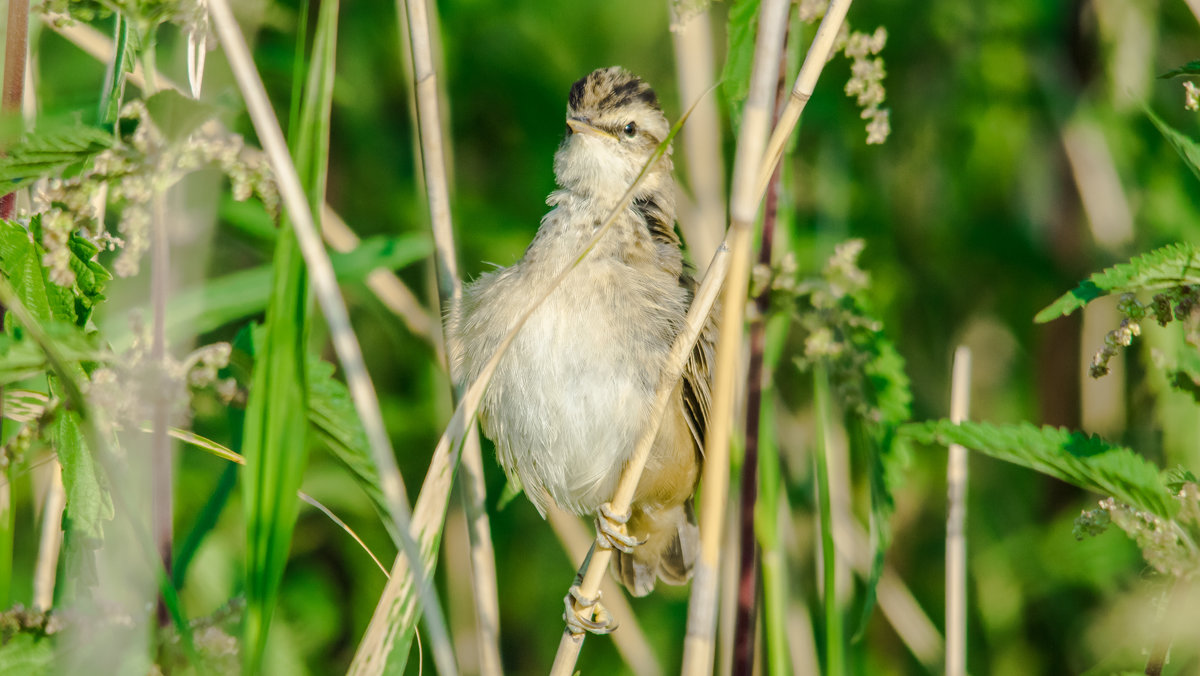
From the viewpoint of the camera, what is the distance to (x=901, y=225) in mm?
4141

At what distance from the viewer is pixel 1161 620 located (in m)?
1.88

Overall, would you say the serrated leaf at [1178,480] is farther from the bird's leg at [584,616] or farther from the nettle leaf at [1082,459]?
the bird's leg at [584,616]

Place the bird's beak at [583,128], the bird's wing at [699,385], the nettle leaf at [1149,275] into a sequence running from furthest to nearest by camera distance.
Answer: the bird's beak at [583,128], the bird's wing at [699,385], the nettle leaf at [1149,275]

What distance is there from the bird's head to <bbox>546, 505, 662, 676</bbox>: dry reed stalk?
1.06 metres

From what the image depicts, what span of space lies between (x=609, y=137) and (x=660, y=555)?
4.36 ft

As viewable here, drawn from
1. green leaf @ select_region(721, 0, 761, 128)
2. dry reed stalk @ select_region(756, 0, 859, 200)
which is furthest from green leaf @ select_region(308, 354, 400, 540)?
green leaf @ select_region(721, 0, 761, 128)

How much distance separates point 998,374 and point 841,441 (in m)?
0.95

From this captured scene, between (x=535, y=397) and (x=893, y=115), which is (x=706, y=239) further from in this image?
(x=893, y=115)

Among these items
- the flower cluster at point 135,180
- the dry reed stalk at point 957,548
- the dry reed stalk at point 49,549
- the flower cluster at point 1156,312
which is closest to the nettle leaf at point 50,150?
the flower cluster at point 135,180

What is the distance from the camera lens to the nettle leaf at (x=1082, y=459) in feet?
5.65

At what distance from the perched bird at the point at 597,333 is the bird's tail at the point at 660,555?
0.05 m

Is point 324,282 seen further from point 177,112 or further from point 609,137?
point 609,137

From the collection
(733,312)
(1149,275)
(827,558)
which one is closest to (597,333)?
(733,312)

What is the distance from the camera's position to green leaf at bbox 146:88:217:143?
1579 millimetres
